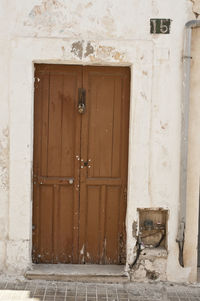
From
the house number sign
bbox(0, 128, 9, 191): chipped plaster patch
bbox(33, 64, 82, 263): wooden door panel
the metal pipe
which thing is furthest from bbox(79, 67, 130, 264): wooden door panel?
bbox(0, 128, 9, 191): chipped plaster patch

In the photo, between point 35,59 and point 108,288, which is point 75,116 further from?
point 108,288

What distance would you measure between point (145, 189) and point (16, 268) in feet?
6.23

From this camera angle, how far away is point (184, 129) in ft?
15.4

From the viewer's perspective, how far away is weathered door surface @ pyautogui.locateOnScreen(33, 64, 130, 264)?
16.2ft

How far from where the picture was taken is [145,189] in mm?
4816

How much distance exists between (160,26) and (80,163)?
77.5 inches

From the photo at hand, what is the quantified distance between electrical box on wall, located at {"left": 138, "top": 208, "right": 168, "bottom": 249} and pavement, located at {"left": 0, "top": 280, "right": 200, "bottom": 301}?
19.7 inches

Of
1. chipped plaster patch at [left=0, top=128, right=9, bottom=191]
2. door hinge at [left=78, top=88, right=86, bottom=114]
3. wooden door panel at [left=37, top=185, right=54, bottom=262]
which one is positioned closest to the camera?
chipped plaster patch at [left=0, top=128, right=9, bottom=191]

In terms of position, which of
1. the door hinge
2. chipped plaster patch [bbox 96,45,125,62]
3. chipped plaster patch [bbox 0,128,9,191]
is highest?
chipped plaster patch [bbox 96,45,125,62]

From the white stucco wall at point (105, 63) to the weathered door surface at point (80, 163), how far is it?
214 mm

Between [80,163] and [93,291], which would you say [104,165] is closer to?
[80,163]

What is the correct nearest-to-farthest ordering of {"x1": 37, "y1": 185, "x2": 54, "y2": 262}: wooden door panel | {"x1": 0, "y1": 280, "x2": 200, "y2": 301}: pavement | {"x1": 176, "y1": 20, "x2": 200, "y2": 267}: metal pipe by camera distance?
{"x1": 0, "y1": 280, "x2": 200, "y2": 301}: pavement, {"x1": 176, "y1": 20, "x2": 200, "y2": 267}: metal pipe, {"x1": 37, "y1": 185, "x2": 54, "y2": 262}: wooden door panel

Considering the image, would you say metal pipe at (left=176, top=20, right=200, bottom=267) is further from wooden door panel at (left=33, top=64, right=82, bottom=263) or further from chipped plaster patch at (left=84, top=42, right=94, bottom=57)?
wooden door panel at (left=33, top=64, right=82, bottom=263)

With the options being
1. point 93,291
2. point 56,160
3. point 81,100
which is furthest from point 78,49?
point 93,291
